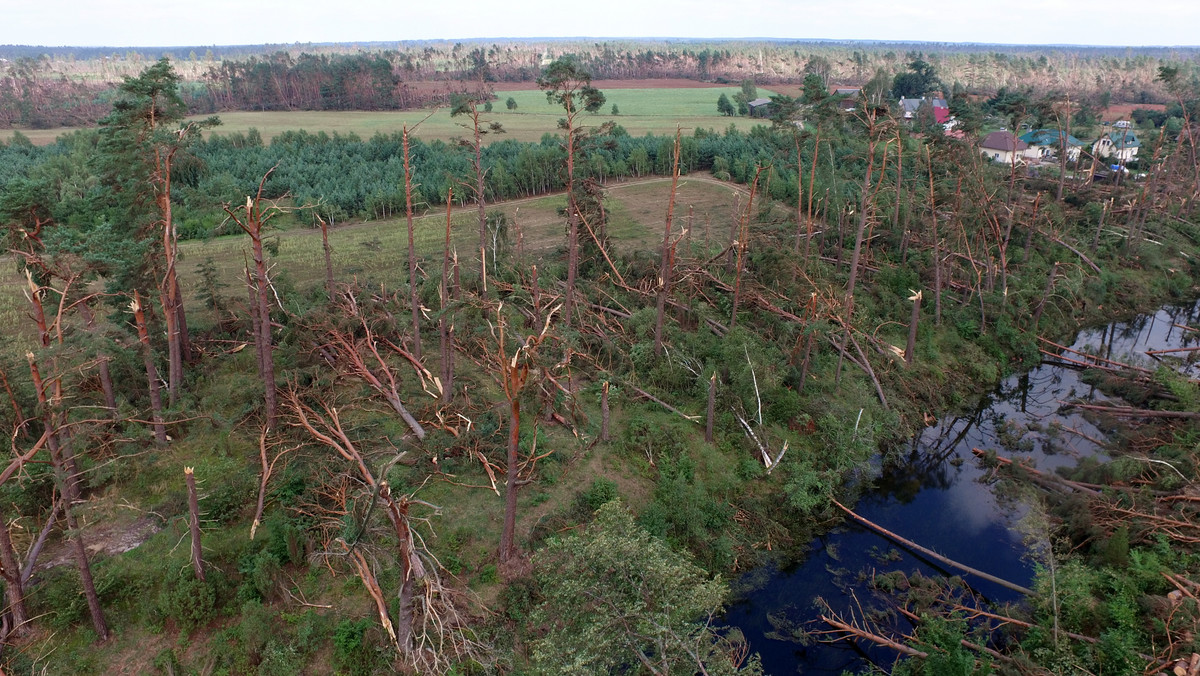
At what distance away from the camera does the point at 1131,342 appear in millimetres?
27688

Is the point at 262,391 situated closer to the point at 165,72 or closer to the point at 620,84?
the point at 165,72

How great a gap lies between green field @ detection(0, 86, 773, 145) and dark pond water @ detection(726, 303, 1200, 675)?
41826 mm

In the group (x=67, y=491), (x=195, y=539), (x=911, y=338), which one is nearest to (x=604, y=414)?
(x=195, y=539)

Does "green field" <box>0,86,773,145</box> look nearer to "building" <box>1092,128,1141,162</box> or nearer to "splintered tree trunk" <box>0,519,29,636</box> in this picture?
"building" <box>1092,128,1141,162</box>

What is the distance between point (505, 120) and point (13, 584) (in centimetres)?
6931

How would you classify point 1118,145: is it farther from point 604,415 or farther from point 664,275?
point 604,415

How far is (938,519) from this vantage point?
56.3 ft

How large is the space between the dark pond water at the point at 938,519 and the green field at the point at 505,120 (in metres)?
41.8

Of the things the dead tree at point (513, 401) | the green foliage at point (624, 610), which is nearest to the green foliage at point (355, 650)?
the dead tree at point (513, 401)

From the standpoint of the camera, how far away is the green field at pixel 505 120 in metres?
65.2

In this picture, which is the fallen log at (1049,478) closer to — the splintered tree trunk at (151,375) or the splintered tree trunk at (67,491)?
the splintered tree trunk at (67,491)

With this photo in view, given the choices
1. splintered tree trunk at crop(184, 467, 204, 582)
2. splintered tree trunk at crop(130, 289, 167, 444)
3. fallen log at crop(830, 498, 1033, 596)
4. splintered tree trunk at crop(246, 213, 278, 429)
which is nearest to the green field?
splintered tree trunk at crop(130, 289, 167, 444)

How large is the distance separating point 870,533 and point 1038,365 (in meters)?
13.5

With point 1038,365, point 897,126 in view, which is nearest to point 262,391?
point 897,126
